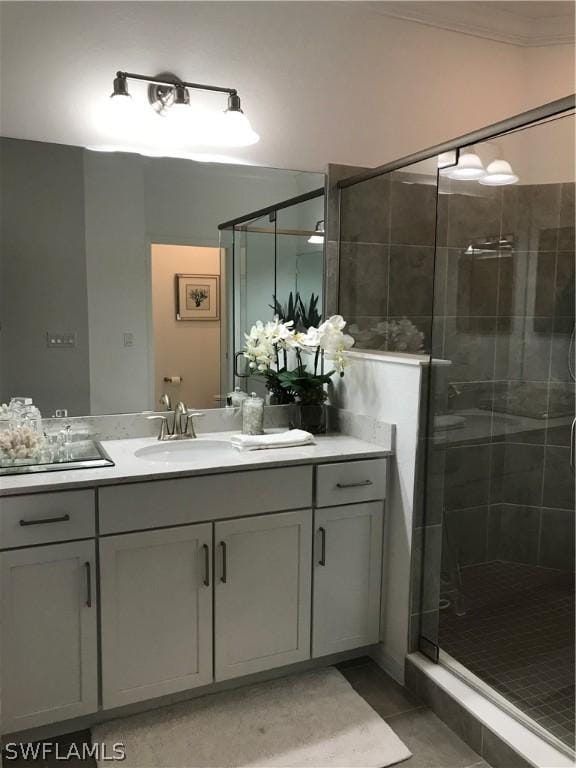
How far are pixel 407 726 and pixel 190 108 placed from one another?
2.43m

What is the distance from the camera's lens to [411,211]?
2.91m

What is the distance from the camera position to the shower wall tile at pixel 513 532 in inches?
Answer: 95.7

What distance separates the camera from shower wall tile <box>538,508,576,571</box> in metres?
2.16

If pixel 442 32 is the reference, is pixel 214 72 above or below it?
below

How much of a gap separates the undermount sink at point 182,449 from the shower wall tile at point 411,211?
1.26 meters

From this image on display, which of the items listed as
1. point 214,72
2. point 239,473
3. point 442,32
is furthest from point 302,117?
point 239,473

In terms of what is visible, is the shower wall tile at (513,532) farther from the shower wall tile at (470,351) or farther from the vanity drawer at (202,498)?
the vanity drawer at (202,498)

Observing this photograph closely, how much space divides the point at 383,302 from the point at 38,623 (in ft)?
6.35

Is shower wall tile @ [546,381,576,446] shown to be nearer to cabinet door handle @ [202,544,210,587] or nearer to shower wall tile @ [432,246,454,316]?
shower wall tile @ [432,246,454,316]

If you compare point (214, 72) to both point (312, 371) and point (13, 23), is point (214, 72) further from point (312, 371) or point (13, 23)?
point (312, 371)

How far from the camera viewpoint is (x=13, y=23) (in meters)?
2.17

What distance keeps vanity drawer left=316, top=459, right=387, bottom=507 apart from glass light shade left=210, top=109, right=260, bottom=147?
1.37m

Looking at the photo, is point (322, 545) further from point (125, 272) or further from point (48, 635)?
point (125, 272)

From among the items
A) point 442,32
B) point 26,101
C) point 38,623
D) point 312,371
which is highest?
point 442,32
